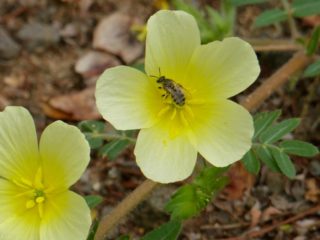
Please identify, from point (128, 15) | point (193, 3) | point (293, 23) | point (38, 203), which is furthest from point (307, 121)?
point (38, 203)

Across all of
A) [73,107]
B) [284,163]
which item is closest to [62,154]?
[284,163]

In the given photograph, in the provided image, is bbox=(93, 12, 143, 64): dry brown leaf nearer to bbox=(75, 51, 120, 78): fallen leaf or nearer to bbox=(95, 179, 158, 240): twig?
bbox=(75, 51, 120, 78): fallen leaf

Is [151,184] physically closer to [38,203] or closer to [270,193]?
[38,203]

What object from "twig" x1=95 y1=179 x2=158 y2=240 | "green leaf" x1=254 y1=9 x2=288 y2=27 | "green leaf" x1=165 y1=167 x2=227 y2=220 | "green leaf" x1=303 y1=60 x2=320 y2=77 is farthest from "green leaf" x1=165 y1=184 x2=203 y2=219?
"green leaf" x1=254 y1=9 x2=288 y2=27

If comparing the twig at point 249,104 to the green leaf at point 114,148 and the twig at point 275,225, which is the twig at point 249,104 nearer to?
the green leaf at point 114,148

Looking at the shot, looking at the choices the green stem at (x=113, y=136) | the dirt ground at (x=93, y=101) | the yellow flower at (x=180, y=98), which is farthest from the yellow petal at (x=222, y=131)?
the dirt ground at (x=93, y=101)

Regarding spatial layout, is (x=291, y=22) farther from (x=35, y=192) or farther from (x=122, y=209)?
(x=35, y=192)
